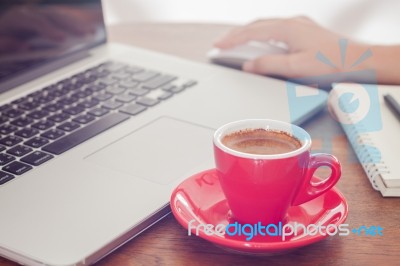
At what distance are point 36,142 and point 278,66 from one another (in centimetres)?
44

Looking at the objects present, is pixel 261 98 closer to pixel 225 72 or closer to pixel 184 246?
pixel 225 72

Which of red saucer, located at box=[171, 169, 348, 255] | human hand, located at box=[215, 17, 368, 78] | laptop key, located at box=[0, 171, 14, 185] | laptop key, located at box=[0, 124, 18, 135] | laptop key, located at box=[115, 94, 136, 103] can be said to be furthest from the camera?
human hand, located at box=[215, 17, 368, 78]

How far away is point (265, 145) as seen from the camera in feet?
1.81

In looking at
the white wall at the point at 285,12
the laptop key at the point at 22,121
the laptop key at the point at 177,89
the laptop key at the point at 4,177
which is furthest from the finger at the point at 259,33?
the white wall at the point at 285,12

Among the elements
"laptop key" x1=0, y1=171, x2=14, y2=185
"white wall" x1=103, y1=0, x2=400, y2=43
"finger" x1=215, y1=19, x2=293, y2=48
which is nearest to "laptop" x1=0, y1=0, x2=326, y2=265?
"laptop key" x1=0, y1=171, x2=14, y2=185

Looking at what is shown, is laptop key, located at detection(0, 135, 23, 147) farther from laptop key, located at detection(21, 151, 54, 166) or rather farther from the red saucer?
the red saucer

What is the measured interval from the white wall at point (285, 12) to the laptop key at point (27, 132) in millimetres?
1061

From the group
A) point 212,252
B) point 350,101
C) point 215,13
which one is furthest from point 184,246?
point 215,13

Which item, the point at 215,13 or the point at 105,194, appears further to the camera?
the point at 215,13

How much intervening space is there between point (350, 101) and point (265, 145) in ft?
0.89

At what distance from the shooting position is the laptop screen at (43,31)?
0.88m

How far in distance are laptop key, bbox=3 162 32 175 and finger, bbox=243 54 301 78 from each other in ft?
1.54

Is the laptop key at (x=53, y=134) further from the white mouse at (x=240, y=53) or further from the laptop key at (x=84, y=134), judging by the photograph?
the white mouse at (x=240, y=53)

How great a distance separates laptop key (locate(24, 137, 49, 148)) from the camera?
0.69 meters
